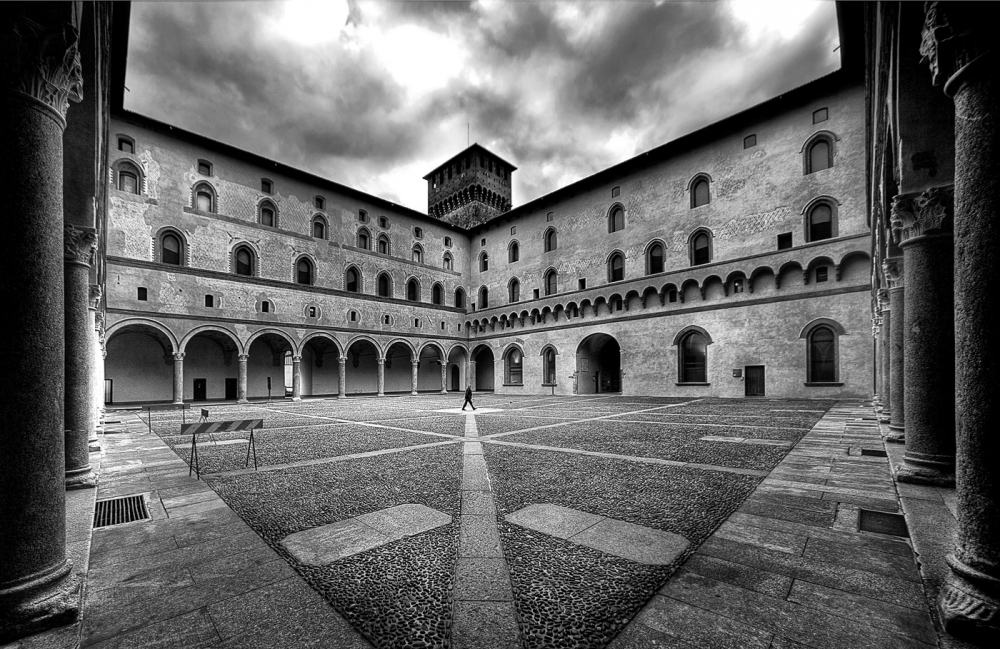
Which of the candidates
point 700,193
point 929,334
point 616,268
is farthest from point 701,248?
point 929,334

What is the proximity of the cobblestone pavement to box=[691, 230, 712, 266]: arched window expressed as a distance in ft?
→ 63.5

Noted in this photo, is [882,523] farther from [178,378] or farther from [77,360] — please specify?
[178,378]

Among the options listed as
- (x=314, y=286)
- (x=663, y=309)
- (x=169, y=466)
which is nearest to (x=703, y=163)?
(x=663, y=309)

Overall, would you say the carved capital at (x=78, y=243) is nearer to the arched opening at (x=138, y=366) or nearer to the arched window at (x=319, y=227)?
the arched opening at (x=138, y=366)

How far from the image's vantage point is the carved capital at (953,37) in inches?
104

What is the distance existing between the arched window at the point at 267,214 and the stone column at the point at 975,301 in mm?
30705

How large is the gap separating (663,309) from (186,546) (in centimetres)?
2553

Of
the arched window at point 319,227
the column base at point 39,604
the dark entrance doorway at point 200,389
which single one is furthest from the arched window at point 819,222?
the dark entrance doorway at point 200,389

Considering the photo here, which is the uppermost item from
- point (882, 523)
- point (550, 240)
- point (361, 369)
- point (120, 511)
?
point (550, 240)

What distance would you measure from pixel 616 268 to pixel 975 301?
87.6 feet

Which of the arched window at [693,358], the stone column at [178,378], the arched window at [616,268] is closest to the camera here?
the stone column at [178,378]

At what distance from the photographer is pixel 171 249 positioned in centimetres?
2381

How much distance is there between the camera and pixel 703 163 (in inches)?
976

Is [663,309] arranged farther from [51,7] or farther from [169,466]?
[51,7]
